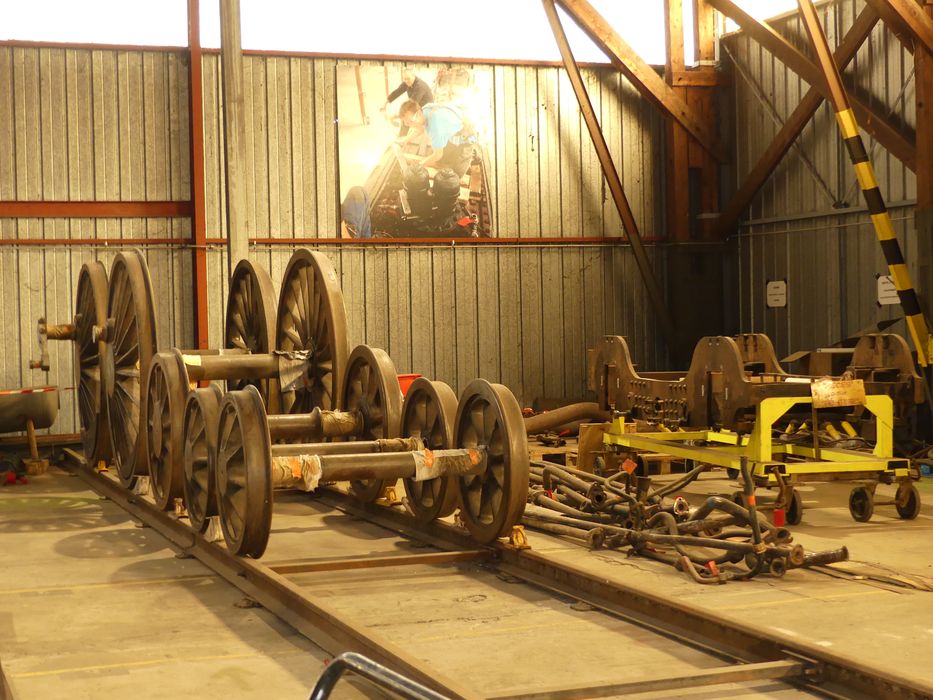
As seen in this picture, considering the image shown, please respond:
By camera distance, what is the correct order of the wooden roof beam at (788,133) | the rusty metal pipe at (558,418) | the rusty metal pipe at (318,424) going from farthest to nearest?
the rusty metal pipe at (558,418), the wooden roof beam at (788,133), the rusty metal pipe at (318,424)

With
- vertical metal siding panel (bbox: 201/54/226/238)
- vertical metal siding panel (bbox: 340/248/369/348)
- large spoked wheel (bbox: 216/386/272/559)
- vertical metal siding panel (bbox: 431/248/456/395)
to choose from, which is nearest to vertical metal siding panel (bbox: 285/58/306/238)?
vertical metal siding panel (bbox: 340/248/369/348)

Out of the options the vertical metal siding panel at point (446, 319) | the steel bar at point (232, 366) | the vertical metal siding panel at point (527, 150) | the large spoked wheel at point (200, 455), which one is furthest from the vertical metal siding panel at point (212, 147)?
the large spoked wheel at point (200, 455)

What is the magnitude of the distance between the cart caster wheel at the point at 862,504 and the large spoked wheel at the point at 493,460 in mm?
3287

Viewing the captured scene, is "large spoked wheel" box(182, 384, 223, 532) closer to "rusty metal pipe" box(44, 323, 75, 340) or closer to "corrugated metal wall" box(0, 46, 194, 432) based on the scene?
"rusty metal pipe" box(44, 323, 75, 340)

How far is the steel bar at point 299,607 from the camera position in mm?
4707

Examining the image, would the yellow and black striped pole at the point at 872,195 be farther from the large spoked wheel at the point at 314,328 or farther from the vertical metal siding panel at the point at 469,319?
the large spoked wheel at the point at 314,328

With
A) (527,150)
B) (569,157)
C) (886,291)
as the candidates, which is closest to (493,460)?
(886,291)

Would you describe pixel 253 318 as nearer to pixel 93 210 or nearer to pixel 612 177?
pixel 93 210

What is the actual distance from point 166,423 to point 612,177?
9.43 meters

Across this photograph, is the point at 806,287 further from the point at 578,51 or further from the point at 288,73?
the point at 288,73

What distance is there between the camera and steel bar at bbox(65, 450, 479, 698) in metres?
4.71

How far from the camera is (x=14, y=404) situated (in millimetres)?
13820

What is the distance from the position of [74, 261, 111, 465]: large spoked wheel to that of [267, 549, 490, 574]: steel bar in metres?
4.90

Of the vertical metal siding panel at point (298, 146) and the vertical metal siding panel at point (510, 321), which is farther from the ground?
the vertical metal siding panel at point (298, 146)
